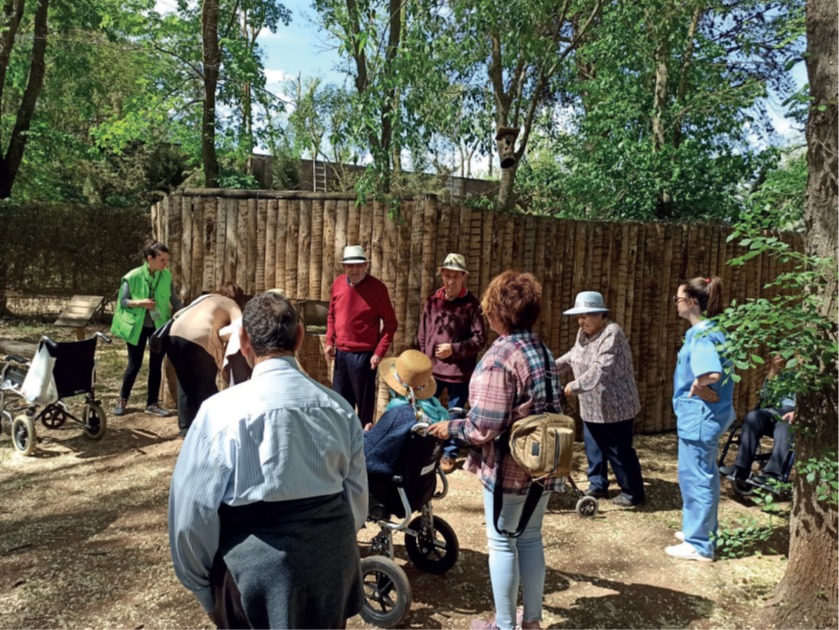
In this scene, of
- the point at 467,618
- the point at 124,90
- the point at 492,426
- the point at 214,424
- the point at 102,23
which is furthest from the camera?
the point at 124,90

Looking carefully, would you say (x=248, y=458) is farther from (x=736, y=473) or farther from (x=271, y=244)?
(x=271, y=244)

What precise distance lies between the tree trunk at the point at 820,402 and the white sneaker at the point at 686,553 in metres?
0.79

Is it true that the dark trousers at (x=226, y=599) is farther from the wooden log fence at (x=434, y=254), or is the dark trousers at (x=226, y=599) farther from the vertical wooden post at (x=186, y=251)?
the vertical wooden post at (x=186, y=251)

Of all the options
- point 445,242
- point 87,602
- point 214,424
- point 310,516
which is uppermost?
point 445,242

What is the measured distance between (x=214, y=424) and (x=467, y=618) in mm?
2082

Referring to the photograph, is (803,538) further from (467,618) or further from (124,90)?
(124,90)

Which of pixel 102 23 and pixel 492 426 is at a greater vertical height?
pixel 102 23

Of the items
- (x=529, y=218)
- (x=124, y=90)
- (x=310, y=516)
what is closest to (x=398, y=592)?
(x=310, y=516)

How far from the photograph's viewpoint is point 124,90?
23938 mm

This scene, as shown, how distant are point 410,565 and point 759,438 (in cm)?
315

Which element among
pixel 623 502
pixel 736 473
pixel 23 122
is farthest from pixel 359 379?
pixel 23 122

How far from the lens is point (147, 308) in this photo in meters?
6.61

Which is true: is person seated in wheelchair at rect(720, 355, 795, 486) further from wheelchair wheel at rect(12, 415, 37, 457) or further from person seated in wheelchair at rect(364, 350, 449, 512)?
wheelchair wheel at rect(12, 415, 37, 457)

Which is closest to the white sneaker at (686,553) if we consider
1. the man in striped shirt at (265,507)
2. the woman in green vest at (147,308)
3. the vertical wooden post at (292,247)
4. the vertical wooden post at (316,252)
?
the man in striped shirt at (265,507)
